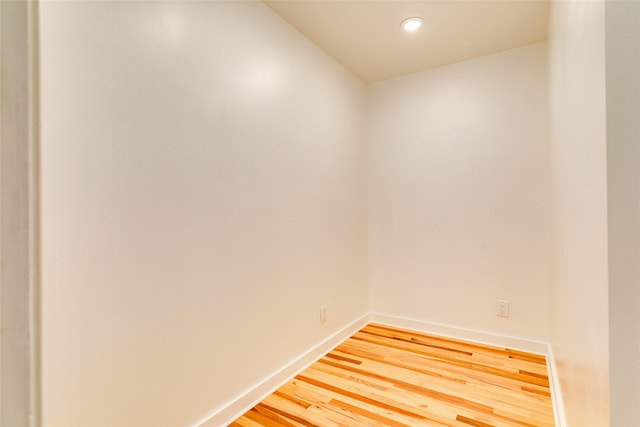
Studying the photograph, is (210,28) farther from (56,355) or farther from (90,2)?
(56,355)

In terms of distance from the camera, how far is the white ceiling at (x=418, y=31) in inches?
74.7

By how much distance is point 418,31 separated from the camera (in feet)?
7.06

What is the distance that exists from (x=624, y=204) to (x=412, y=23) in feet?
6.29

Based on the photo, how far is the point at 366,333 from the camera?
9.05 ft

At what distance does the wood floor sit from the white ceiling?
7.28 ft

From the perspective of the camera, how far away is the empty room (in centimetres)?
57

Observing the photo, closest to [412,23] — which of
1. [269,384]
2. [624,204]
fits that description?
[624,204]

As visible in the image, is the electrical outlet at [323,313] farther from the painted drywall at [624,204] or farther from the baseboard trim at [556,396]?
the painted drywall at [624,204]

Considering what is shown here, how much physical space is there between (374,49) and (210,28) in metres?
1.28

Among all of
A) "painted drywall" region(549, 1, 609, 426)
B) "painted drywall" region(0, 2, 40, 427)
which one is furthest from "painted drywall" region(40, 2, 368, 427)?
"painted drywall" region(549, 1, 609, 426)

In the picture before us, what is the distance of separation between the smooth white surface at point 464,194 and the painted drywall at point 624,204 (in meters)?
2.01

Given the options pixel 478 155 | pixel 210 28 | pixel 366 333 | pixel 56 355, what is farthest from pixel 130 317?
pixel 478 155

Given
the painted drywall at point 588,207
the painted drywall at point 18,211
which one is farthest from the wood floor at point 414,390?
the painted drywall at point 18,211

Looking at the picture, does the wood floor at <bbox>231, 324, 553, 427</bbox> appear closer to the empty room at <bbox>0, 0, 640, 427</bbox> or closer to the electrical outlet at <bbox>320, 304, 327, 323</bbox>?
the empty room at <bbox>0, 0, 640, 427</bbox>
